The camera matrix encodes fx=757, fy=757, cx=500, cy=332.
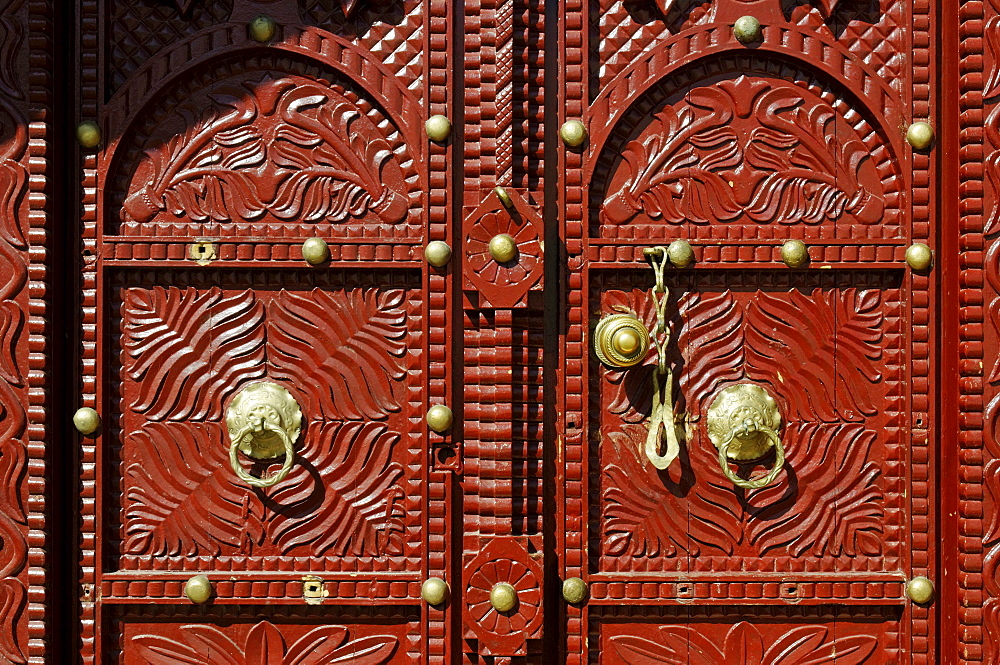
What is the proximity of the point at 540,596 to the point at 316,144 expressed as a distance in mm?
892

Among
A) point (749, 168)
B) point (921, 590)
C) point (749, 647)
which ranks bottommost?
point (749, 647)

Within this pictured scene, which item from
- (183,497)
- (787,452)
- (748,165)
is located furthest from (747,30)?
(183,497)

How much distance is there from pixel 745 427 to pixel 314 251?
804mm

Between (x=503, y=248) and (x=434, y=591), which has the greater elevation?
(x=503, y=248)

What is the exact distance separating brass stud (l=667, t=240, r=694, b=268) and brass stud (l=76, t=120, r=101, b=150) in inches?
40.4

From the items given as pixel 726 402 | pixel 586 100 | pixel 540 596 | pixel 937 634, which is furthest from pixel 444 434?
pixel 937 634

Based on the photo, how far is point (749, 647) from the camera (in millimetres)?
1363

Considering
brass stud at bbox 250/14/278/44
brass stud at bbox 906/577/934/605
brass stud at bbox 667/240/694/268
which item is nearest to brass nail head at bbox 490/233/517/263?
brass stud at bbox 667/240/694/268

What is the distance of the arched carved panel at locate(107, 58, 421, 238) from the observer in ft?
4.44

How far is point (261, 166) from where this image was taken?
4.46 ft

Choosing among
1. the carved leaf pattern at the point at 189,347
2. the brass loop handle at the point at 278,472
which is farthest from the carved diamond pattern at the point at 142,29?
the brass loop handle at the point at 278,472

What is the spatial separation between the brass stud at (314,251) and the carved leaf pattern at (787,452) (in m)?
0.51

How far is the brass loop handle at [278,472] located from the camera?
128cm

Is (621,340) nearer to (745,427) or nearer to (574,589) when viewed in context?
(745,427)
